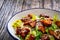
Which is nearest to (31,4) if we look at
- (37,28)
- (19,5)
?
(19,5)

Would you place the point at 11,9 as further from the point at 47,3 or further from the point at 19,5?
the point at 47,3

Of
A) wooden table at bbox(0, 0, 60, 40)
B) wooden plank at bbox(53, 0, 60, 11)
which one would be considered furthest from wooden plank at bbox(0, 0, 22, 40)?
wooden plank at bbox(53, 0, 60, 11)

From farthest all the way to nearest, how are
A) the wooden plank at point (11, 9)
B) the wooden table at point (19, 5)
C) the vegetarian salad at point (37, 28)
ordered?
the wooden table at point (19, 5) → the wooden plank at point (11, 9) → the vegetarian salad at point (37, 28)

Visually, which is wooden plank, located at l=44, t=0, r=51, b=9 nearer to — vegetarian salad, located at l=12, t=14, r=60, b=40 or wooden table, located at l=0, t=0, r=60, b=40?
wooden table, located at l=0, t=0, r=60, b=40

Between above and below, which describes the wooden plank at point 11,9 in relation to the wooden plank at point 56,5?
above

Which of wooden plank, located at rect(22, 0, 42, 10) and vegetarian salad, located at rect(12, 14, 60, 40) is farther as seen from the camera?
wooden plank, located at rect(22, 0, 42, 10)

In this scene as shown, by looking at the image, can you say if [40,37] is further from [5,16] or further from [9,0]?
[9,0]

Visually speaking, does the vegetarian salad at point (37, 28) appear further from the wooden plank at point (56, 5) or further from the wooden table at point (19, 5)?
the wooden plank at point (56, 5)

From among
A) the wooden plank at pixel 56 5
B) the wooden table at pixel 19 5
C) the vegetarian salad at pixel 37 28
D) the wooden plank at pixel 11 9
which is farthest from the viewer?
the wooden plank at pixel 56 5

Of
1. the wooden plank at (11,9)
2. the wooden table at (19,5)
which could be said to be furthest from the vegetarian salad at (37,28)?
the wooden table at (19,5)
